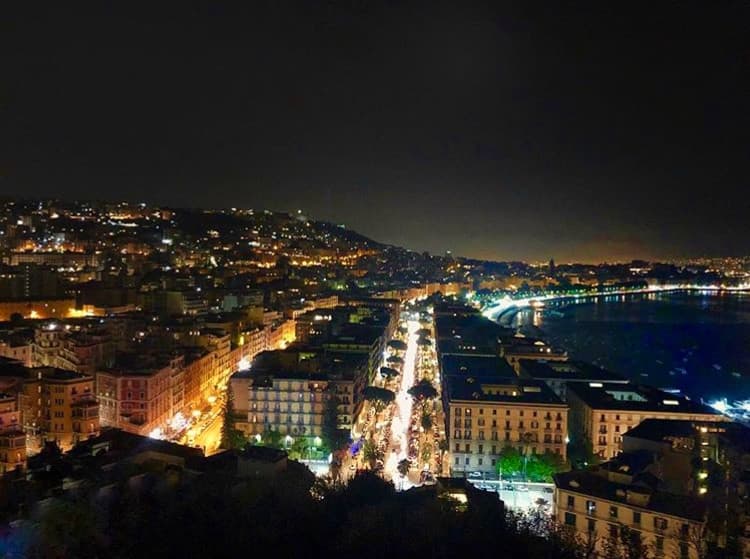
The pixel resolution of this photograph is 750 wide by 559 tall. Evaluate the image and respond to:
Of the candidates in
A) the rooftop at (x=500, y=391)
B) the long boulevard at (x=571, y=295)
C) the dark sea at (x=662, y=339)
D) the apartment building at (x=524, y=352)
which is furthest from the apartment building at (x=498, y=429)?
the long boulevard at (x=571, y=295)

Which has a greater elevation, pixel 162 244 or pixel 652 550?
pixel 162 244

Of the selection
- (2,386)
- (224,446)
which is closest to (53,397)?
(2,386)

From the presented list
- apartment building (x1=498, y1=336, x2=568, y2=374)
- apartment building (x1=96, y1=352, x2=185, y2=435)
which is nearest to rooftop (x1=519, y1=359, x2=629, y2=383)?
apartment building (x1=498, y1=336, x2=568, y2=374)

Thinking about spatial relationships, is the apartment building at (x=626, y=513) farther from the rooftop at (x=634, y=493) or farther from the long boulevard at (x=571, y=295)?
the long boulevard at (x=571, y=295)

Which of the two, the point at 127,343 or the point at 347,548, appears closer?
the point at 347,548

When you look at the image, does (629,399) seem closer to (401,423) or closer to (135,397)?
(401,423)

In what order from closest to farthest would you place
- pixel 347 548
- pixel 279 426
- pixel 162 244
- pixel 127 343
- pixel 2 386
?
pixel 347 548, pixel 2 386, pixel 279 426, pixel 127 343, pixel 162 244

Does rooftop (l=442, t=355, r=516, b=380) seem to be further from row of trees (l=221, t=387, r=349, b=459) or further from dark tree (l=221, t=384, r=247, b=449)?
dark tree (l=221, t=384, r=247, b=449)

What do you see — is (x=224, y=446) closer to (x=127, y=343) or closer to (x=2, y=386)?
(x=2, y=386)
